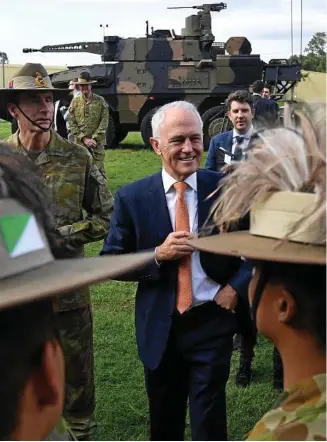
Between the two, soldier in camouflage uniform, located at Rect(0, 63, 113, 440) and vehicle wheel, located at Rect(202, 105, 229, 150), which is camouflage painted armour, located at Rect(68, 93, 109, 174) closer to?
vehicle wheel, located at Rect(202, 105, 229, 150)

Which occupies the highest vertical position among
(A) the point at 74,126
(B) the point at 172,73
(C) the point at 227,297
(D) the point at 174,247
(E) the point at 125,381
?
(B) the point at 172,73

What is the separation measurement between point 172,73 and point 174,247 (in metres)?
17.7

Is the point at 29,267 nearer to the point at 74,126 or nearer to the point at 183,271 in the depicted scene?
the point at 183,271

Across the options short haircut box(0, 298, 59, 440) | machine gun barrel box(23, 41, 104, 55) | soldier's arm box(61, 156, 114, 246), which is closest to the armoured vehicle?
machine gun barrel box(23, 41, 104, 55)

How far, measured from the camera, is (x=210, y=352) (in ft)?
12.0

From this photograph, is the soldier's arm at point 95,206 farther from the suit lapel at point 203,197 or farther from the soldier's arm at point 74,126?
the soldier's arm at point 74,126

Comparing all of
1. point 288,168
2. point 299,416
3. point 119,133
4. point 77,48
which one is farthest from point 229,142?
point 77,48

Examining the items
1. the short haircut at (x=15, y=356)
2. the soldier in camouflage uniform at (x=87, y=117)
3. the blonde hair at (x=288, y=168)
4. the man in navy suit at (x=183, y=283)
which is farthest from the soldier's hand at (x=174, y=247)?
→ the soldier in camouflage uniform at (x=87, y=117)

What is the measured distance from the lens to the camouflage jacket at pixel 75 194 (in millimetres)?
4148

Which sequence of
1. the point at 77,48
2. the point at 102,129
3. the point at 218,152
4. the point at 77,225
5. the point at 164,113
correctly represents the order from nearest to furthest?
1. the point at 164,113
2. the point at 77,225
3. the point at 218,152
4. the point at 102,129
5. the point at 77,48

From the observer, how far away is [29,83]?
15.2 ft

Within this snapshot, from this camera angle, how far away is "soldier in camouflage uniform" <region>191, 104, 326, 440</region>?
1.76 meters

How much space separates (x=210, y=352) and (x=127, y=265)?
1.95 meters

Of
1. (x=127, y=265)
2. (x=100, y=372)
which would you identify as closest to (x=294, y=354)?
(x=127, y=265)
